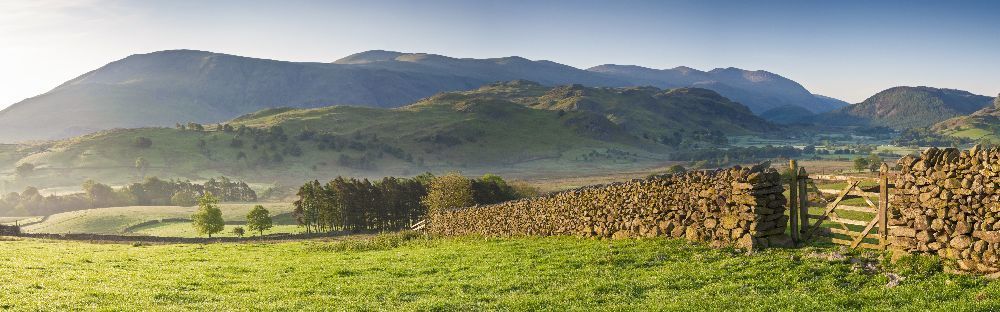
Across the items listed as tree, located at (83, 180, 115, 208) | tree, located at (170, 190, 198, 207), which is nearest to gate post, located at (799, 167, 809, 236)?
tree, located at (170, 190, 198, 207)

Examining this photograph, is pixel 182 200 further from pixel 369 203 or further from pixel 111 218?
pixel 369 203

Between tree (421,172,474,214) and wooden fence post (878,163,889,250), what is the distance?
57558 mm

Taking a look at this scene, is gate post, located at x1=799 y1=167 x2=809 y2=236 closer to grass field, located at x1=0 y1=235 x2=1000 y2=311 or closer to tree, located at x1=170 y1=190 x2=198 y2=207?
grass field, located at x1=0 y1=235 x2=1000 y2=311

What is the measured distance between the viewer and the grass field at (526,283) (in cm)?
1495

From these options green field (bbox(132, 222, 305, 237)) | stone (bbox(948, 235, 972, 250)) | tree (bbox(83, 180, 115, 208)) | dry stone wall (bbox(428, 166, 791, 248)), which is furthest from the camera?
tree (bbox(83, 180, 115, 208))

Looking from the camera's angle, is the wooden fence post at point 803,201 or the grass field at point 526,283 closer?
the grass field at point 526,283

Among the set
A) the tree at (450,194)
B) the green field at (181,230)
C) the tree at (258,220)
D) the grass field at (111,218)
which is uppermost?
the tree at (450,194)

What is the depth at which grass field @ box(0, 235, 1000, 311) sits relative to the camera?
15.0 meters

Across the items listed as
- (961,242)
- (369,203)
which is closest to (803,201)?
(961,242)

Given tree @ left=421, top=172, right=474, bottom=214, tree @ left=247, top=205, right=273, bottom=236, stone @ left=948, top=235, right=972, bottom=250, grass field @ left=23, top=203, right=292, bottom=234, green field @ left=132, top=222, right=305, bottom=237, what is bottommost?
green field @ left=132, top=222, right=305, bottom=237

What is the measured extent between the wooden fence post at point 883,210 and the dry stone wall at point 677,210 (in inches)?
123

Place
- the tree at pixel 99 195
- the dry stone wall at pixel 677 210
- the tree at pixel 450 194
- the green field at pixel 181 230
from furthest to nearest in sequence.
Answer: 1. the tree at pixel 99 195
2. the green field at pixel 181 230
3. the tree at pixel 450 194
4. the dry stone wall at pixel 677 210

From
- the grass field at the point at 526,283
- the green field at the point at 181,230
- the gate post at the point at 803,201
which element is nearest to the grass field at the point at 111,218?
the green field at the point at 181,230

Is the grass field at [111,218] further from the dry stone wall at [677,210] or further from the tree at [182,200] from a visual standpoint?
the dry stone wall at [677,210]
